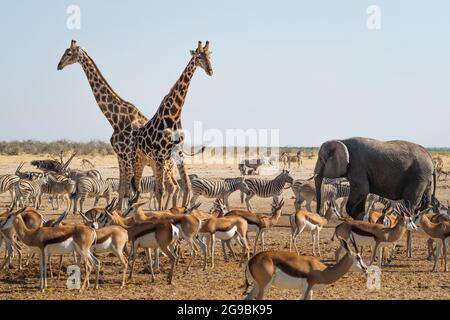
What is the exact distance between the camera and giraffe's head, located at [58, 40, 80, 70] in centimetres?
1720

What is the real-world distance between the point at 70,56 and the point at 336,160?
6.92 m

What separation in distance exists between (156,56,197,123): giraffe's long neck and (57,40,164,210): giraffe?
1.09 m

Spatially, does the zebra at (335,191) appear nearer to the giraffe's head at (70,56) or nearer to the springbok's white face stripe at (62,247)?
the giraffe's head at (70,56)

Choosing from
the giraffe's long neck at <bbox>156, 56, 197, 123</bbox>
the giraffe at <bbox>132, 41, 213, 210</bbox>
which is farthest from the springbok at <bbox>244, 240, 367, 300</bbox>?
the giraffe's long neck at <bbox>156, 56, 197, 123</bbox>

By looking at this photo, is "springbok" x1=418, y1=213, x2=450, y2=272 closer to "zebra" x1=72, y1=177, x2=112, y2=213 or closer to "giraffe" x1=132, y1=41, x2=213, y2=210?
"giraffe" x1=132, y1=41, x2=213, y2=210

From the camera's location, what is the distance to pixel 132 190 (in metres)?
16.2

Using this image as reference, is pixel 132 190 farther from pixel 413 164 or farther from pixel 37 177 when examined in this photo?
pixel 37 177

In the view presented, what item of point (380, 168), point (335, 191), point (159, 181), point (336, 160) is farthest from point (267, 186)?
point (159, 181)

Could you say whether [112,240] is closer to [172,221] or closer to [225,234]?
[172,221]

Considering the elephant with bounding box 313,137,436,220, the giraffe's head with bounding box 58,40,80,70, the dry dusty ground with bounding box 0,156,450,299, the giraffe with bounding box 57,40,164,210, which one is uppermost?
the giraffe's head with bounding box 58,40,80,70
